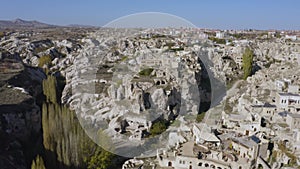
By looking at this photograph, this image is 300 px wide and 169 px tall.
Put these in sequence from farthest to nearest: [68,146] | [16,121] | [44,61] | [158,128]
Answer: [44,61], [158,128], [16,121], [68,146]

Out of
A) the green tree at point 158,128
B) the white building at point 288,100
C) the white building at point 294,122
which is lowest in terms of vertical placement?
the green tree at point 158,128

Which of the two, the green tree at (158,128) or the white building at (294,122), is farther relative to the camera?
the green tree at (158,128)

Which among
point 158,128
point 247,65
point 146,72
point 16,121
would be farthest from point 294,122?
point 247,65

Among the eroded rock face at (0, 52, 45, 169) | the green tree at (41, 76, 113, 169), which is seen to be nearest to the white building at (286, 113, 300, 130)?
the green tree at (41, 76, 113, 169)

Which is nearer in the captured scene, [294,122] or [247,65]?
[294,122]

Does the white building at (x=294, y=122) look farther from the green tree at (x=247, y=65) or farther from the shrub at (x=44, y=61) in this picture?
the shrub at (x=44, y=61)

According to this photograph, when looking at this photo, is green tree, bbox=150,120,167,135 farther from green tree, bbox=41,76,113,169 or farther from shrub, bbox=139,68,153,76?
shrub, bbox=139,68,153,76

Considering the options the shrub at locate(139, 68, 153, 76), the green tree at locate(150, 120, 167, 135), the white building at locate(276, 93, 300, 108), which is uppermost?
the shrub at locate(139, 68, 153, 76)

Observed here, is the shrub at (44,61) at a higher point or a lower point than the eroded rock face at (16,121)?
higher

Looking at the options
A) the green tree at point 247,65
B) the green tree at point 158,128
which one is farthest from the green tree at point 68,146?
the green tree at point 247,65

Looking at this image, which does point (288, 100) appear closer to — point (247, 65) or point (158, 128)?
point (158, 128)

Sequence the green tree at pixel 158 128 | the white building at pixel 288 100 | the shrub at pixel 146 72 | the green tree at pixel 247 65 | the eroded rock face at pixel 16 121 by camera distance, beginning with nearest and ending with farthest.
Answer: the eroded rock face at pixel 16 121 < the white building at pixel 288 100 < the green tree at pixel 158 128 < the shrub at pixel 146 72 < the green tree at pixel 247 65
